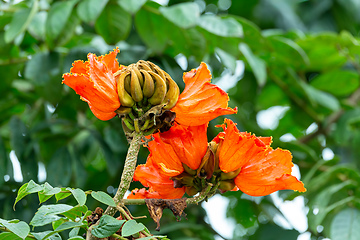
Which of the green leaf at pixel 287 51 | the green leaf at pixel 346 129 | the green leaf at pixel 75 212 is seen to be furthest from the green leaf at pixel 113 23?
the green leaf at pixel 346 129

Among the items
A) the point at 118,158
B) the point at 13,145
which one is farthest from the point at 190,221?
the point at 13,145

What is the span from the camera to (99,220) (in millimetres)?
767

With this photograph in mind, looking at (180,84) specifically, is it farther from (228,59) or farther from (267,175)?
(267,175)

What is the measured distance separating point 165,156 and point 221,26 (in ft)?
3.76

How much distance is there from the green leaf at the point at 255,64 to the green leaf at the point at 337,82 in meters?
0.71

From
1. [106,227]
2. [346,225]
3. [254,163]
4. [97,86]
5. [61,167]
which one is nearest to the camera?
[106,227]

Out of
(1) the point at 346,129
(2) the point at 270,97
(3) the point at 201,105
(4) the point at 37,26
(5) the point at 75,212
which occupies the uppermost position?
(3) the point at 201,105

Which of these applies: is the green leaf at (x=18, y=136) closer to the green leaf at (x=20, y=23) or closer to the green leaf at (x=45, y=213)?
the green leaf at (x=20, y=23)

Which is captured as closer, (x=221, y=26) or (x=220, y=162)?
(x=220, y=162)

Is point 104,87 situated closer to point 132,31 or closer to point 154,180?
point 154,180

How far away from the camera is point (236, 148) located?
90 centimetres

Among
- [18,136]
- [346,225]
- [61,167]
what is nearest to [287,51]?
[346,225]

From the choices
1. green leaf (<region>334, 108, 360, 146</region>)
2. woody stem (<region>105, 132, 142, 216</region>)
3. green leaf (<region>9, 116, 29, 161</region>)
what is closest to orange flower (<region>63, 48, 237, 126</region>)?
woody stem (<region>105, 132, 142, 216</region>)

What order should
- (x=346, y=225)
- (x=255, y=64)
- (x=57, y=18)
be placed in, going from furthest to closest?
(x=255, y=64), (x=57, y=18), (x=346, y=225)
